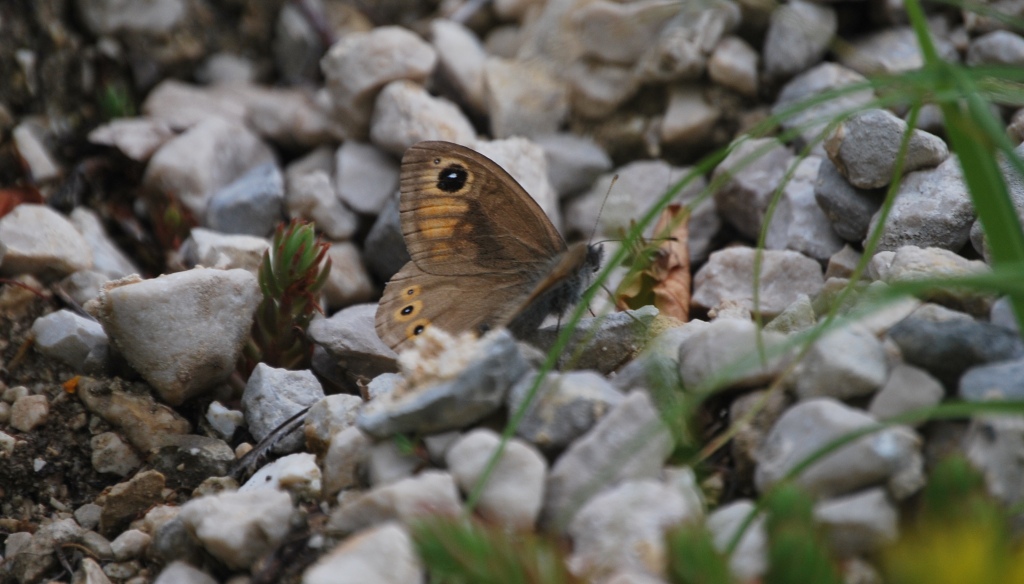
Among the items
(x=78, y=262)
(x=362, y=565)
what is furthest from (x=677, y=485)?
(x=78, y=262)

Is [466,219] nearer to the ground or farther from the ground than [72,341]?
farther from the ground

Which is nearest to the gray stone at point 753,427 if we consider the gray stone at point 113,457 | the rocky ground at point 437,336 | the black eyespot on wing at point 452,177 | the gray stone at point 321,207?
the rocky ground at point 437,336

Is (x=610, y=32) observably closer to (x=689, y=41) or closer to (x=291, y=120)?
(x=689, y=41)

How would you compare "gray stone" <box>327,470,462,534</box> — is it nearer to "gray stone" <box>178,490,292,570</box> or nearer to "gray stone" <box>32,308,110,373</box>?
"gray stone" <box>178,490,292,570</box>

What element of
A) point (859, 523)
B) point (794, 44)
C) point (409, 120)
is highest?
point (794, 44)

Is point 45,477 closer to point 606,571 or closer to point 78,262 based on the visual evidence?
point 78,262

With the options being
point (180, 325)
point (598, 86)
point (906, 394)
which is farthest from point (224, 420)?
point (598, 86)
